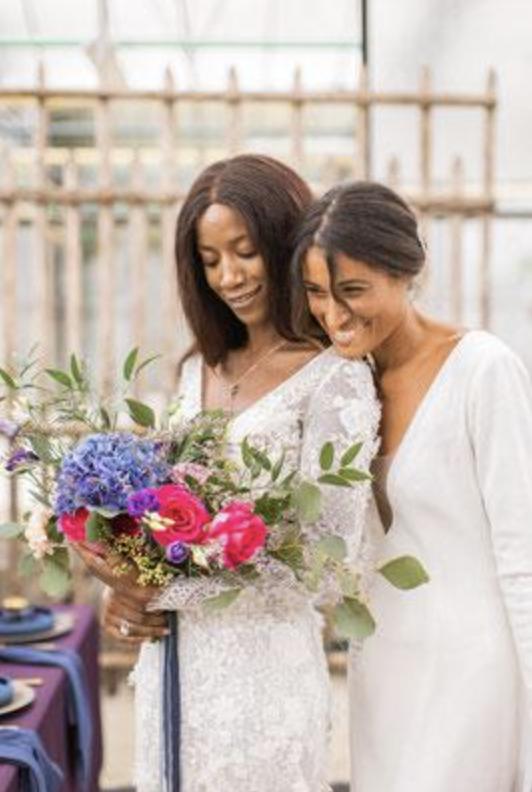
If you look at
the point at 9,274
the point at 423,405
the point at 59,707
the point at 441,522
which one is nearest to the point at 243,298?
the point at 423,405

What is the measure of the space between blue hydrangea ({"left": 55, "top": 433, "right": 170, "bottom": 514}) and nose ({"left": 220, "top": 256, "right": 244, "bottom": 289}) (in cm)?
33

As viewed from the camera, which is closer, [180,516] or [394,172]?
[180,516]

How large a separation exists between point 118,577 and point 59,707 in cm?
85

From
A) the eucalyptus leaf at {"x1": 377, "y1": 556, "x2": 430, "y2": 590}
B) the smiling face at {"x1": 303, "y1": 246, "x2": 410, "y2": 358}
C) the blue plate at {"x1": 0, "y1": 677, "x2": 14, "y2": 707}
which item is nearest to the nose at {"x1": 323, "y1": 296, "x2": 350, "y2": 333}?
the smiling face at {"x1": 303, "y1": 246, "x2": 410, "y2": 358}

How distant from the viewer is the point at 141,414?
190 cm

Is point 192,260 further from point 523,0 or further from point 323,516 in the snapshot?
point 523,0

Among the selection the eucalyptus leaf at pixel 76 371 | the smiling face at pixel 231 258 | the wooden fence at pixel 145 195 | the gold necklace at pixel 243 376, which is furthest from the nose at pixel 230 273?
the wooden fence at pixel 145 195

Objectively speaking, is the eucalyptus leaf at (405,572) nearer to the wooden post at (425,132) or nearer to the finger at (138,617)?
the finger at (138,617)

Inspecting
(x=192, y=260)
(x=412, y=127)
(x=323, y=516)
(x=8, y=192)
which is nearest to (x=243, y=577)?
(x=323, y=516)

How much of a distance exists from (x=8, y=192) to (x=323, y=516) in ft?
12.3

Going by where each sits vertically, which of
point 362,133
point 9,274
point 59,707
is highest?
point 362,133

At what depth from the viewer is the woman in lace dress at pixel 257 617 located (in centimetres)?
197

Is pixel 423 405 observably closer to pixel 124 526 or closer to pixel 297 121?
pixel 124 526

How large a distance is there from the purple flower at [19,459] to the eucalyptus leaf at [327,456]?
0.43m
